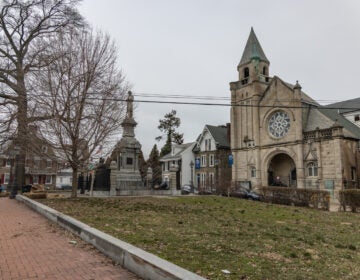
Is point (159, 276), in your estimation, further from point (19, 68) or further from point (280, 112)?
point (280, 112)

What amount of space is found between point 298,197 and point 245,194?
717 centimetres

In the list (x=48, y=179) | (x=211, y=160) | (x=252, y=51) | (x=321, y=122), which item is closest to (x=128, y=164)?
(x=321, y=122)

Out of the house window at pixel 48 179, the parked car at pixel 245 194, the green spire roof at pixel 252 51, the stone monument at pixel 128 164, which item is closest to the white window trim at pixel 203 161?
the green spire roof at pixel 252 51

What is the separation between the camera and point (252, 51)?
4150 cm

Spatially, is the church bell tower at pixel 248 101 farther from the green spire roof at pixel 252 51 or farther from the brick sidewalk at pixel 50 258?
the brick sidewalk at pixel 50 258

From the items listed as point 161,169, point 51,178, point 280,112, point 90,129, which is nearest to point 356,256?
point 90,129

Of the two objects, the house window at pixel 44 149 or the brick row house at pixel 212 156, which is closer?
the house window at pixel 44 149

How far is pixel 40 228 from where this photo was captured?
8227 millimetres

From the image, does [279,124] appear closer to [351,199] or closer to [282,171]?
[282,171]

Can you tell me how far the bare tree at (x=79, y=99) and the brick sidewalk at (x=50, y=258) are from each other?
25.1ft

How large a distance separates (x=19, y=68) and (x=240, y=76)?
29.9 m

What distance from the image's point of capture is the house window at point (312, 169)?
31344 millimetres

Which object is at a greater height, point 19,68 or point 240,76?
point 240,76

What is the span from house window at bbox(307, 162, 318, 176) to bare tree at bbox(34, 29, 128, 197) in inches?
930
